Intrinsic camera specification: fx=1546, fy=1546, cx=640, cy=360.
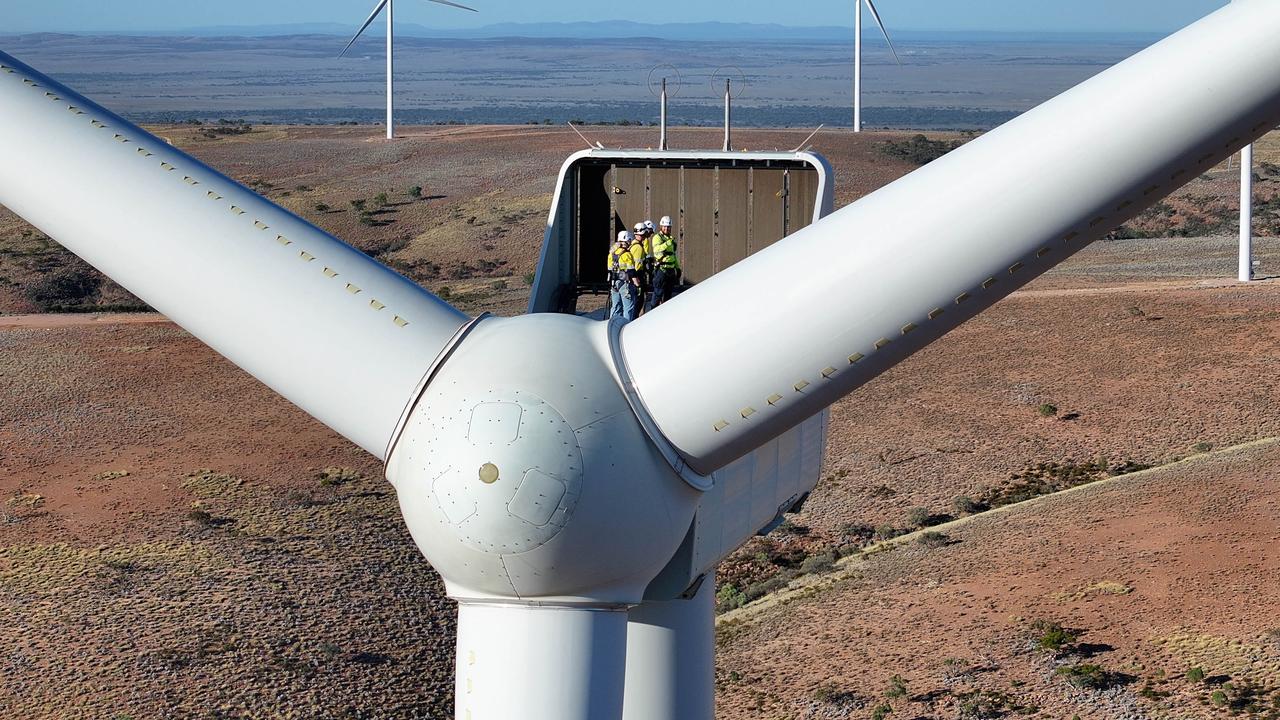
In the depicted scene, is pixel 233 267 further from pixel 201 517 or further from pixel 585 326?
pixel 201 517

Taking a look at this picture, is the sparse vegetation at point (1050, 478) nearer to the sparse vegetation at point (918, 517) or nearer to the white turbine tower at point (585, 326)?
the sparse vegetation at point (918, 517)

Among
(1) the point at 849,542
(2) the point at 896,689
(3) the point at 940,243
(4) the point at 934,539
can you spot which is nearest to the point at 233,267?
(3) the point at 940,243

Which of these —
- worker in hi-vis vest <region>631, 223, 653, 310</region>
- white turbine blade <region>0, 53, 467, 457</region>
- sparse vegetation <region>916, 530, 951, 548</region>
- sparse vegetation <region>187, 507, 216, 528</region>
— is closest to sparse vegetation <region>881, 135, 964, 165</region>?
sparse vegetation <region>916, 530, 951, 548</region>

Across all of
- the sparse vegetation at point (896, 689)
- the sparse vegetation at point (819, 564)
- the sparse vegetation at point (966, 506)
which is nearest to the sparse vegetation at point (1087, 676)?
the sparse vegetation at point (896, 689)

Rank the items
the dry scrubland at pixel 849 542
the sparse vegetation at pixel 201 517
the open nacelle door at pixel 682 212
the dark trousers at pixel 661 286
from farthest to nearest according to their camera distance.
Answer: the sparse vegetation at pixel 201 517 → the dry scrubland at pixel 849 542 → the open nacelle door at pixel 682 212 → the dark trousers at pixel 661 286

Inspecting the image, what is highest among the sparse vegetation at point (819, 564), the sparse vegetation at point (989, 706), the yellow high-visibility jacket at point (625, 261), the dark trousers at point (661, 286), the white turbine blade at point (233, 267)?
the white turbine blade at point (233, 267)

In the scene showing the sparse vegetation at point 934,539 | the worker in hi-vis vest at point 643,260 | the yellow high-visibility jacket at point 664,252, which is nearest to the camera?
the worker in hi-vis vest at point 643,260
